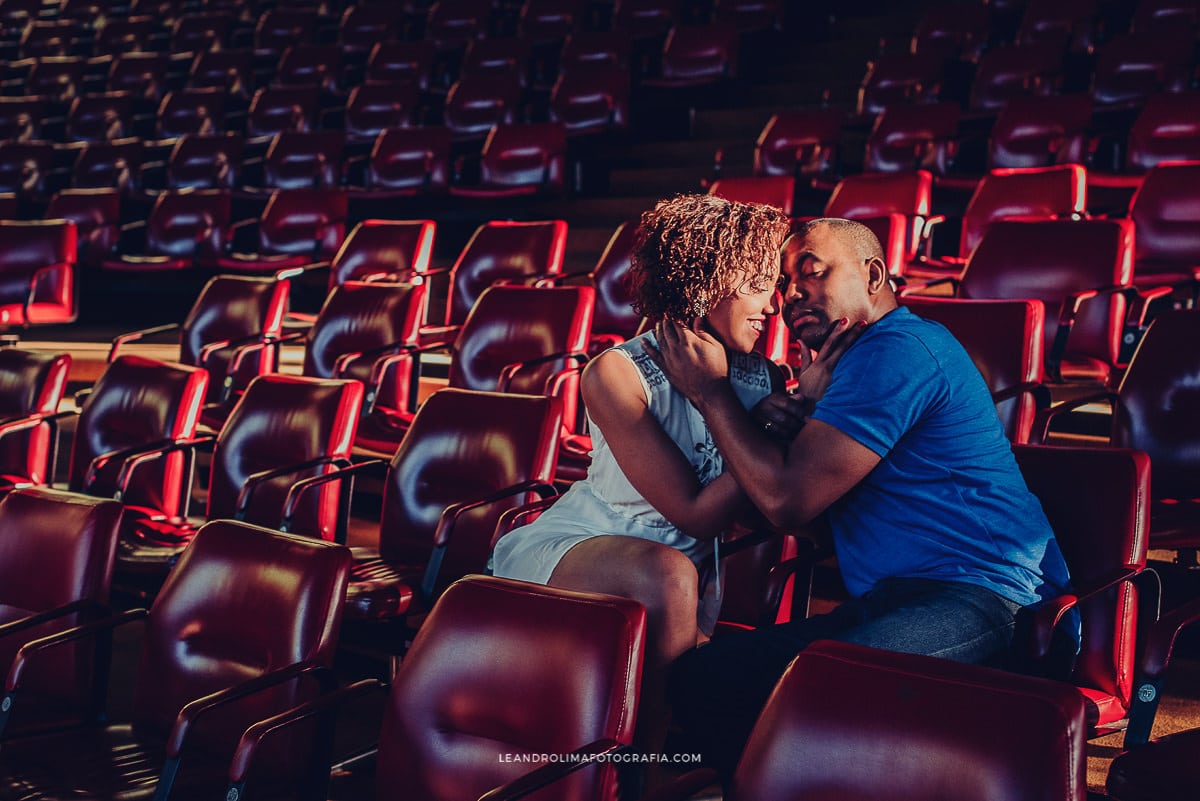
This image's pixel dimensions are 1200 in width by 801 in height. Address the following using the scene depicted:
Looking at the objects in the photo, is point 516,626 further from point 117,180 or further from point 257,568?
point 117,180

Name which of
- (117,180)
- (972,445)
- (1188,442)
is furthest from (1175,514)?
(117,180)

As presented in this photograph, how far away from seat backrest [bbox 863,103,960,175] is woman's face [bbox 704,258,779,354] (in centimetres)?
372

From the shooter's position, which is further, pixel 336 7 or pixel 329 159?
pixel 336 7

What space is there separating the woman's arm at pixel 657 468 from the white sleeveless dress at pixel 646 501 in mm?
38

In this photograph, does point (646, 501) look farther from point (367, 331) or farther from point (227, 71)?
point (227, 71)

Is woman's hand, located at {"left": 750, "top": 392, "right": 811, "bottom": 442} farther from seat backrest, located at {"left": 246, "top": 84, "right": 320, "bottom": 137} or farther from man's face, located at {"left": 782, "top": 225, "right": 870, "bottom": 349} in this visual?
seat backrest, located at {"left": 246, "top": 84, "right": 320, "bottom": 137}

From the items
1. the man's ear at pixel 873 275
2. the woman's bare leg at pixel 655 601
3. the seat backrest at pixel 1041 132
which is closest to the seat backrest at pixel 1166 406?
the man's ear at pixel 873 275

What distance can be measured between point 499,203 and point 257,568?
4948 mm

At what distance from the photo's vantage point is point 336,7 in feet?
32.9

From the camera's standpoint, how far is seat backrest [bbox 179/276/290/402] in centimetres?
425

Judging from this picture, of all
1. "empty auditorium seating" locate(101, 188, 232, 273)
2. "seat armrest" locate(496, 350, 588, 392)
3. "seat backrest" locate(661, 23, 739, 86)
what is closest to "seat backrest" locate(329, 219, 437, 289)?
"seat armrest" locate(496, 350, 588, 392)

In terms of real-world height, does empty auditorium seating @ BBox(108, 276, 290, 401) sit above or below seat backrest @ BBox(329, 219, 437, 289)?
below

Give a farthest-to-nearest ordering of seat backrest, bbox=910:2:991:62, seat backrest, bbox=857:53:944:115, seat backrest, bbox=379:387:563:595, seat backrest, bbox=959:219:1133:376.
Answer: seat backrest, bbox=910:2:991:62 → seat backrest, bbox=857:53:944:115 → seat backrest, bbox=959:219:1133:376 → seat backrest, bbox=379:387:563:595

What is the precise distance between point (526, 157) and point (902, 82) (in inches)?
77.3
